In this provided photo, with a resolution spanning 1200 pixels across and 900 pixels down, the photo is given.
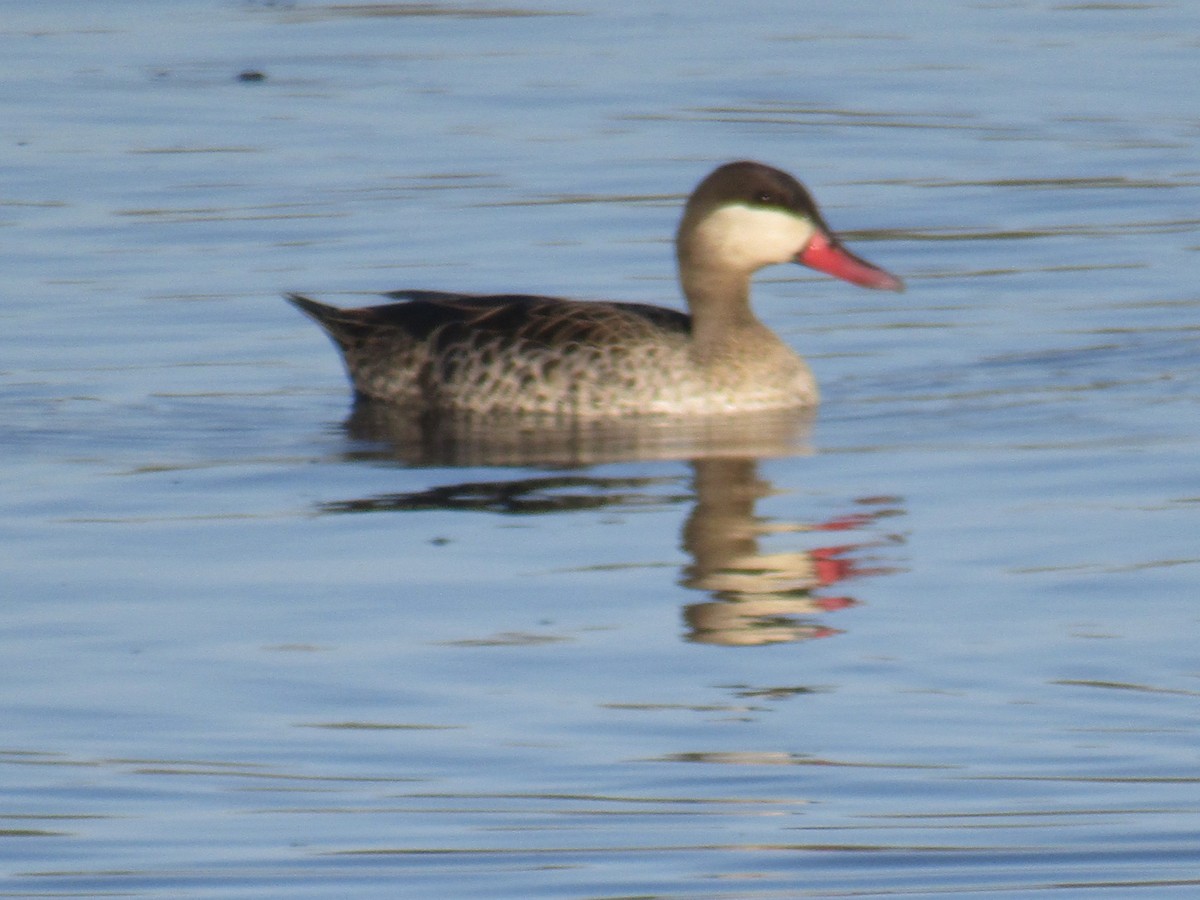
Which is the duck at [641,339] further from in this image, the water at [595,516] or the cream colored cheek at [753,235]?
the water at [595,516]

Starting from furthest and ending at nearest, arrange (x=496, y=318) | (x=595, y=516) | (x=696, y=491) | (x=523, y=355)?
(x=496, y=318) < (x=523, y=355) < (x=696, y=491) < (x=595, y=516)

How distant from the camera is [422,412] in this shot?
13336 mm

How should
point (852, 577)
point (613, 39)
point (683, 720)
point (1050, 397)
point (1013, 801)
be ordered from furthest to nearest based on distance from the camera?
point (613, 39) < point (1050, 397) < point (852, 577) < point (683, 720) < point (1013, 801)

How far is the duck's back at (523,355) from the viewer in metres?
12.8

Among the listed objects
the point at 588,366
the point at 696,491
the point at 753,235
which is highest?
the point at 753,235

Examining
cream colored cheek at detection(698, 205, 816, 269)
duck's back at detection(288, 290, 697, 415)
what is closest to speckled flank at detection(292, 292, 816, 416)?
duck's back at detection(288, 290, 697, 415)

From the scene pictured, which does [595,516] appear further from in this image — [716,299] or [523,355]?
[716,299]

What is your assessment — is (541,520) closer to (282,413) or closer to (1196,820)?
(282,413)

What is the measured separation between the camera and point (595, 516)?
34.1ft

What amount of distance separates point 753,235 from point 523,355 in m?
1.20

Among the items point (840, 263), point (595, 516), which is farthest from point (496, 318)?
point (595, 516)

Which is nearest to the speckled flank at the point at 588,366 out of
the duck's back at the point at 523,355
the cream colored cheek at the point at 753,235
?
the duck's back at the point at 523,355

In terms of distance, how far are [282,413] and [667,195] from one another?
5.37 meters

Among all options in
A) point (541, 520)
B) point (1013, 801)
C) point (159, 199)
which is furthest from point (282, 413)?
point (1013, 801)
